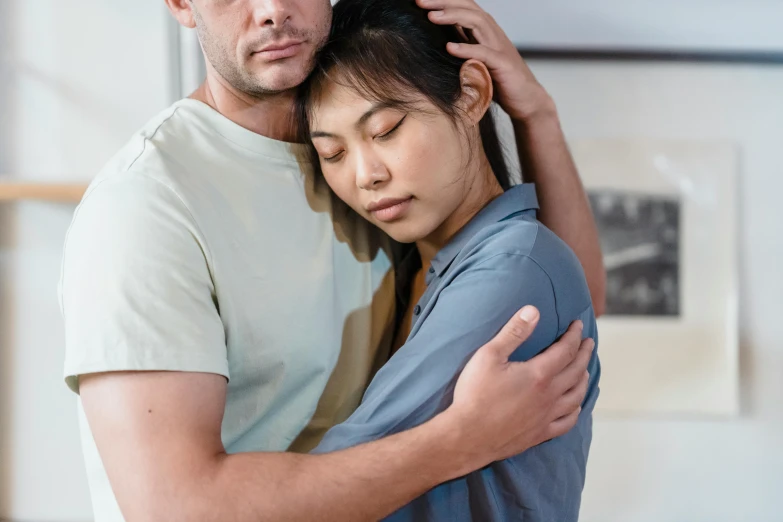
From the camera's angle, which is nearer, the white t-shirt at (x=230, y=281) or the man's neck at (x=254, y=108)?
the white t-shirt at (x=230, y=281)

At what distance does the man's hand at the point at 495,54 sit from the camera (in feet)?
3.42

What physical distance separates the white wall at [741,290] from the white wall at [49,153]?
899 millimetres

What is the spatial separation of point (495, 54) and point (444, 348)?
0.47 metres

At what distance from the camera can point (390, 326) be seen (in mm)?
1148

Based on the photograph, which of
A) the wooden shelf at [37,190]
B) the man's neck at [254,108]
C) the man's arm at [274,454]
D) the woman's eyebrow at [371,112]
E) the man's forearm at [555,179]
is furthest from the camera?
the wooden shelf at [37,190]

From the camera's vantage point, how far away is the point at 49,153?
69.2 inches

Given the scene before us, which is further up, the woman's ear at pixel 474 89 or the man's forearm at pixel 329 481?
the woman's ear at pixel 474 89

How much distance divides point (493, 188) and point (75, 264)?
55 cm

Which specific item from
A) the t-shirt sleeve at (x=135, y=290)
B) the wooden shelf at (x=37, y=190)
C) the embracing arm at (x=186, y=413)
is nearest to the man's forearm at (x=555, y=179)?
the embracing arm at (x=186, y=413)

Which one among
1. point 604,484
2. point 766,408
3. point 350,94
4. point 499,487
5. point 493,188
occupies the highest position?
point 350,94

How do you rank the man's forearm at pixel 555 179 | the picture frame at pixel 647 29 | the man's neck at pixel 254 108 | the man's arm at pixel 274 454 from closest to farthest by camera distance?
1. the man's arm at pixel 274 454
2. the man's neck at pixel 254 108
3. the man's forearm at pixel 555 179
4. the picture frame at pixel 647 29

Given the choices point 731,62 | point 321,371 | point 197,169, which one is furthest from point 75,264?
point 731,62

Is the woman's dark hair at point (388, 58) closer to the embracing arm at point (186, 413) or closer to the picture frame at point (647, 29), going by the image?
the embracing arm at point (186, 413)

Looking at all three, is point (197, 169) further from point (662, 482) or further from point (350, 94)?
point (662, 482)
